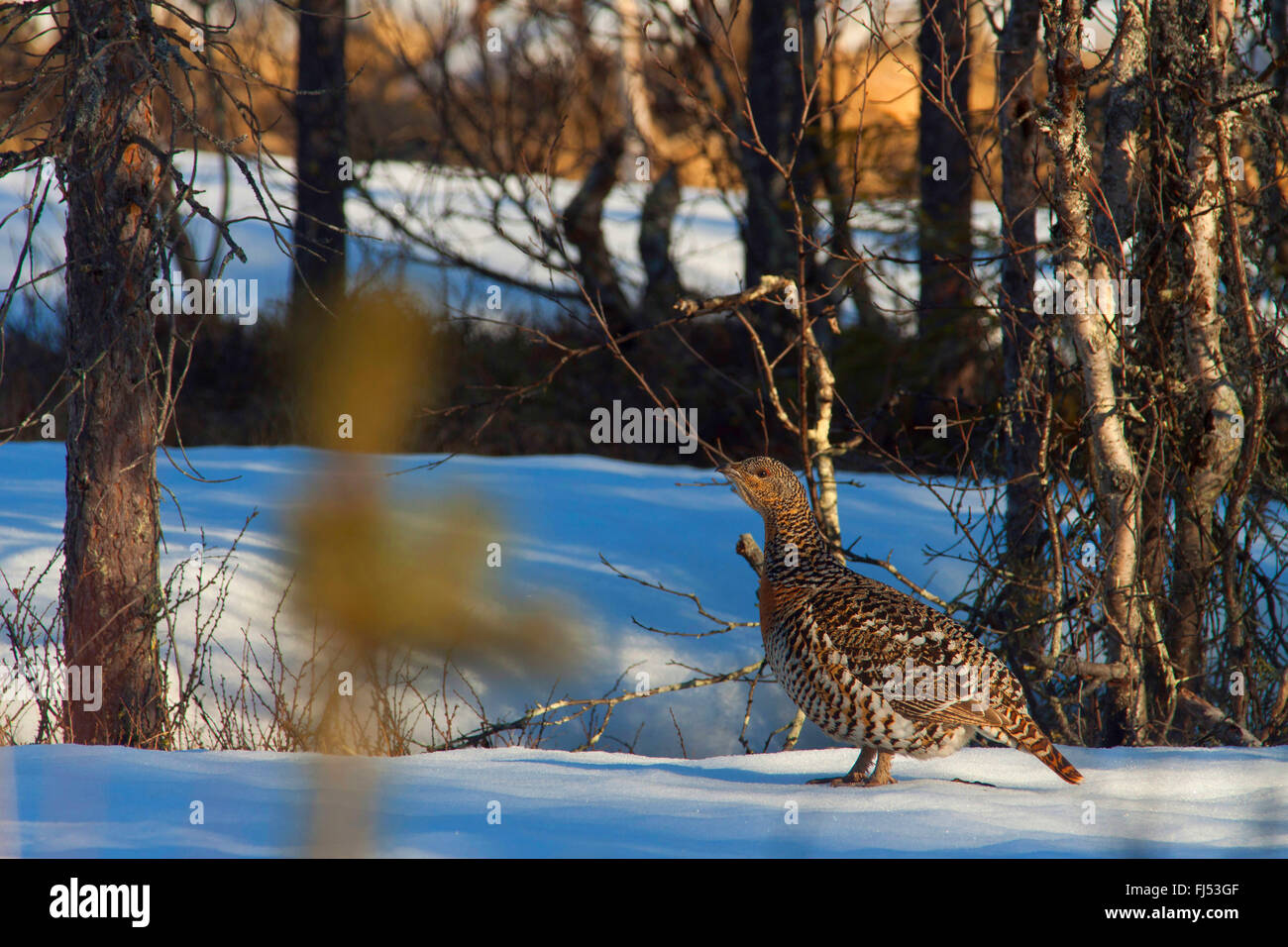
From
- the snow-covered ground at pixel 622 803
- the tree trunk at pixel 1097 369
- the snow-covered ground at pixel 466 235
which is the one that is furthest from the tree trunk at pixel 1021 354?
the snow-covered ground at pixel 466 235

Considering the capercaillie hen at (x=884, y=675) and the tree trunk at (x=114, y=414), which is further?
the tree trunk at (x=114, y=414)

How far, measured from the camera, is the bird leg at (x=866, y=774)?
126 inches

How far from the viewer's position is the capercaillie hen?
9.95ft

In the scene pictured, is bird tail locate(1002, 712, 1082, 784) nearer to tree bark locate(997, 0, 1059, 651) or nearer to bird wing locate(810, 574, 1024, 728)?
bird wing locate(810, 574, 1024, 728)

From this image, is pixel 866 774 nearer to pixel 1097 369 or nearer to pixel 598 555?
pixel 1097 369

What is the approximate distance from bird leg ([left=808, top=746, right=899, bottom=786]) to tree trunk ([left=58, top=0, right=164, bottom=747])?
262 centimetres

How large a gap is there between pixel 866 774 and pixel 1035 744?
1.60 feet

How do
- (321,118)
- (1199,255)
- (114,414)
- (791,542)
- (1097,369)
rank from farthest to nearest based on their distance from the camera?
(321,118) < (1199,255) < (114,414) < (1097,369) < (791,542)

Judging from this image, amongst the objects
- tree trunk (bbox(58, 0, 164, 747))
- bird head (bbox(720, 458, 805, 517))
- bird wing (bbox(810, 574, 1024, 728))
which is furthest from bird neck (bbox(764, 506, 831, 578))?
tree trunk (bbox(58, 0, 164, 747))

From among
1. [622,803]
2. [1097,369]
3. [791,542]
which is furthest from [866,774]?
[1097,369]

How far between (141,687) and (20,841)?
7.42 ft

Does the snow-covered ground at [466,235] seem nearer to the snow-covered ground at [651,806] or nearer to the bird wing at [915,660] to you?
the bird wing at [915,660]

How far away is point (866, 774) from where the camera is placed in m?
3.27

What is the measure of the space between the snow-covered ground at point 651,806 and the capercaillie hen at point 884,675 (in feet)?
0.48
